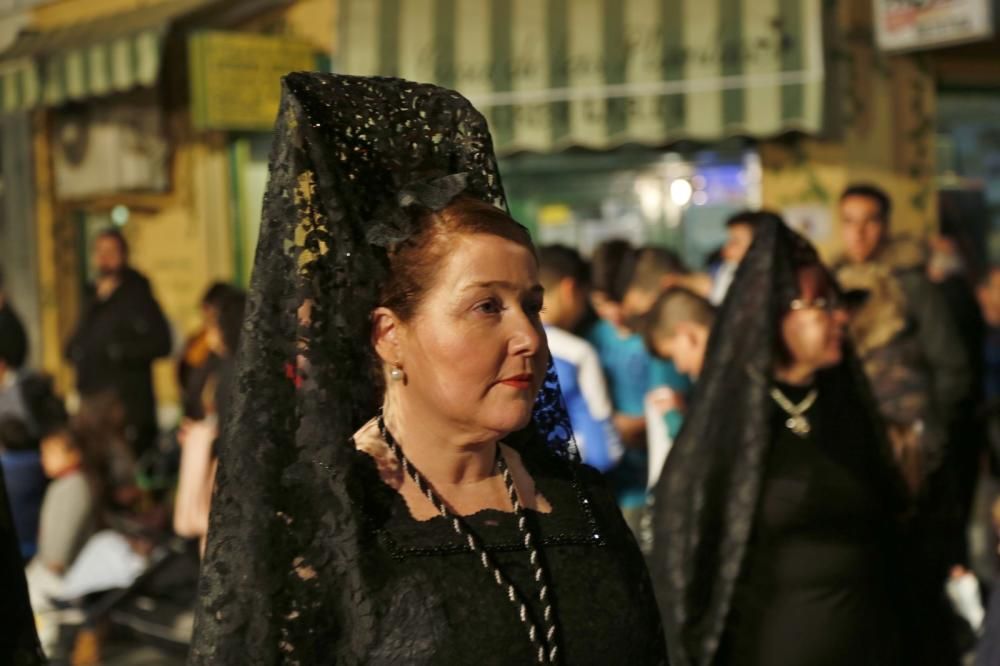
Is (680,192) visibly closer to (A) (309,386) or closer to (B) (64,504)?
(B) (64,504)

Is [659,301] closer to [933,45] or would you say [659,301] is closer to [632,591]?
[632,591]

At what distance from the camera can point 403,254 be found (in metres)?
2.45

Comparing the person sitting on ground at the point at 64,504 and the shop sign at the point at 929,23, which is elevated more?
the shop sign at the point at 929,23

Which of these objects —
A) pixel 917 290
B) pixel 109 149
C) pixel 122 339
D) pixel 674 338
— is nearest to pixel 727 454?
pixel 674 338

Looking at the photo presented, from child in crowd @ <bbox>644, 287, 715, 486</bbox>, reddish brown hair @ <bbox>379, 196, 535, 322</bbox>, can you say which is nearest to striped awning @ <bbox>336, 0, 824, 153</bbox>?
child in crowd @ <bbox>644, 287, 715, 486</bbox>

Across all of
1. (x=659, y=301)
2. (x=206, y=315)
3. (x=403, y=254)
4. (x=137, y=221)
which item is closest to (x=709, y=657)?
(x=659, y=301)

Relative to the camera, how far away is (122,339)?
10.4 m

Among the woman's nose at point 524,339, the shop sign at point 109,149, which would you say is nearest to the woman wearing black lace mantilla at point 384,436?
the woman's nose at point 524,339

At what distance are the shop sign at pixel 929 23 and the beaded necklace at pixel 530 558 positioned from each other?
→ 757cm

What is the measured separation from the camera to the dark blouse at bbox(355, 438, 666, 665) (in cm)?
233

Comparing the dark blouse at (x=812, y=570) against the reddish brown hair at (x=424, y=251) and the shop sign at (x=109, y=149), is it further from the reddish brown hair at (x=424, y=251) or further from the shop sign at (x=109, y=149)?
the shop sign at (x=109, y=149)

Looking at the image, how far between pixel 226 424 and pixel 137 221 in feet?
39.5

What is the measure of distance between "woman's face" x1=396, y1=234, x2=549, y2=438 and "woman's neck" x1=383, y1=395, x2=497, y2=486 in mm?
24

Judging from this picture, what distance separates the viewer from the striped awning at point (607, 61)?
9.97 metres
